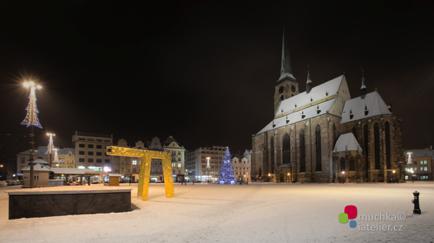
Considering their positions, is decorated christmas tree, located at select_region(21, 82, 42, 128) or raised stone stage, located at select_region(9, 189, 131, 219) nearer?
raised stone stage, located at select_region(9, 189, 131, 219)

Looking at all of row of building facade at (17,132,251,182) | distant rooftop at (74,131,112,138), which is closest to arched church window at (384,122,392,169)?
row of building facade at (17,132,251,182)

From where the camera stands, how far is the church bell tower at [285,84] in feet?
327

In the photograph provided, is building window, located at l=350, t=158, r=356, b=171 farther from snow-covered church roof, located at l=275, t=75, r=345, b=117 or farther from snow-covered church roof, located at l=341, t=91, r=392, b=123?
snow-covered church roof, located at l=275, t=75, r=345, b=117

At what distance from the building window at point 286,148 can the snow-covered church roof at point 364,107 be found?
15200 mm

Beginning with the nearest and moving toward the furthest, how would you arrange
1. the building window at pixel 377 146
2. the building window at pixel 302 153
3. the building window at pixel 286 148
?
the building window at pixel 377 146, the building window at pixel 302 153, the building window at pixel 286 148

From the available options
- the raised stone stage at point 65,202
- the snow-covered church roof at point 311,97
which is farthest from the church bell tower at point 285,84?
the raised stone stage at point 65,202

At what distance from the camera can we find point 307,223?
1106cm

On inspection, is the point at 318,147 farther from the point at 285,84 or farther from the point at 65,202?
the point at 65,202

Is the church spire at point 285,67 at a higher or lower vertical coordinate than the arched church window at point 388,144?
higher

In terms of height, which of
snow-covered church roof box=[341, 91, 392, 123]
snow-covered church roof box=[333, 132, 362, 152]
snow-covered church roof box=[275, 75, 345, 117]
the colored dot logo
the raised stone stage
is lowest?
the colored dot logo

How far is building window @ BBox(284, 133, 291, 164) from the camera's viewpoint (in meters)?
80.6

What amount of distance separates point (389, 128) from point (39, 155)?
107m

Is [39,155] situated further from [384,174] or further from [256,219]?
[256,219]

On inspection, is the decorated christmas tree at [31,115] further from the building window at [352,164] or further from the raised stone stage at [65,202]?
the building window at [352,164]
